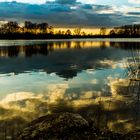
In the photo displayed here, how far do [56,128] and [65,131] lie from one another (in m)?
0.14

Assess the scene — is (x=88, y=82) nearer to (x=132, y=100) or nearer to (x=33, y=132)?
(x=132, y=100)

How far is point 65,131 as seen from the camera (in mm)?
5457

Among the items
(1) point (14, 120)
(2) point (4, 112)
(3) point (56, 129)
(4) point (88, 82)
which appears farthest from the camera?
(4) point (88, 82)

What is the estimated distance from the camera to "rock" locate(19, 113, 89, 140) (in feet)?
17.6

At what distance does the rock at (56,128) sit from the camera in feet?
17.6

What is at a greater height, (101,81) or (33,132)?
(33,132)

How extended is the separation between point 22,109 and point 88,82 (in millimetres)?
9170

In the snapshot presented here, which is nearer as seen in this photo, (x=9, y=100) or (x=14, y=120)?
(x=14, y=120)

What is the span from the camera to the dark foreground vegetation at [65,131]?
5387 mm

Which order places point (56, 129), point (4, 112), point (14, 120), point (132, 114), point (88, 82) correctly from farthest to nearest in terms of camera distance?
point (88, 82), point (4, 112), point (132, 114), point (14, 120), point (56, 129)

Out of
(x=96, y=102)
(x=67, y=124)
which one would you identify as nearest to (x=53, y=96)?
(x=96, y=102)

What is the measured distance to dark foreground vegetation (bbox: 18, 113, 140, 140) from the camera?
17.7 ft

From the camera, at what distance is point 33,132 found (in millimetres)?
5500

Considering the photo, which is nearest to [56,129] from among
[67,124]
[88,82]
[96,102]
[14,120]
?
[67,124]
